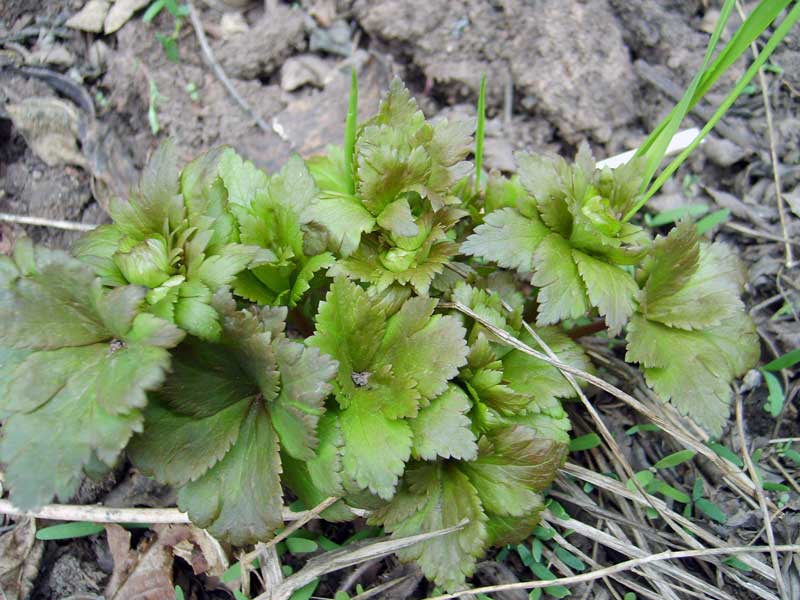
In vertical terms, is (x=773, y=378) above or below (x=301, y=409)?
below

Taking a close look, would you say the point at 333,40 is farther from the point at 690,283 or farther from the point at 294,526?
the point at 294,526

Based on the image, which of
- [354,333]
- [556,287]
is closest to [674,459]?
[556,287]

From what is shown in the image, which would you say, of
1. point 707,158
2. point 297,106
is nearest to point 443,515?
point 297,106

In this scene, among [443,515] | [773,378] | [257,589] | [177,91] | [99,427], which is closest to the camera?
[99,427]

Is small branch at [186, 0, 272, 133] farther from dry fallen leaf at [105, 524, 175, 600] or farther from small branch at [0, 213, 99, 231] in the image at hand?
dry fallen leaf at [105, 524, 175, 600]

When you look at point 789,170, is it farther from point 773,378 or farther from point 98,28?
point 98,28

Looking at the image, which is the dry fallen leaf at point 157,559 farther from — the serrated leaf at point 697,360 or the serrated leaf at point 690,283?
the serrated leaf at point 690,283

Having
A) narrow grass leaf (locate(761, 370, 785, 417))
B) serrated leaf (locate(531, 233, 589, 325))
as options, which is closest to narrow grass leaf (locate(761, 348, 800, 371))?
narrow grass leaf (locate(761, 370, 785, 417))
